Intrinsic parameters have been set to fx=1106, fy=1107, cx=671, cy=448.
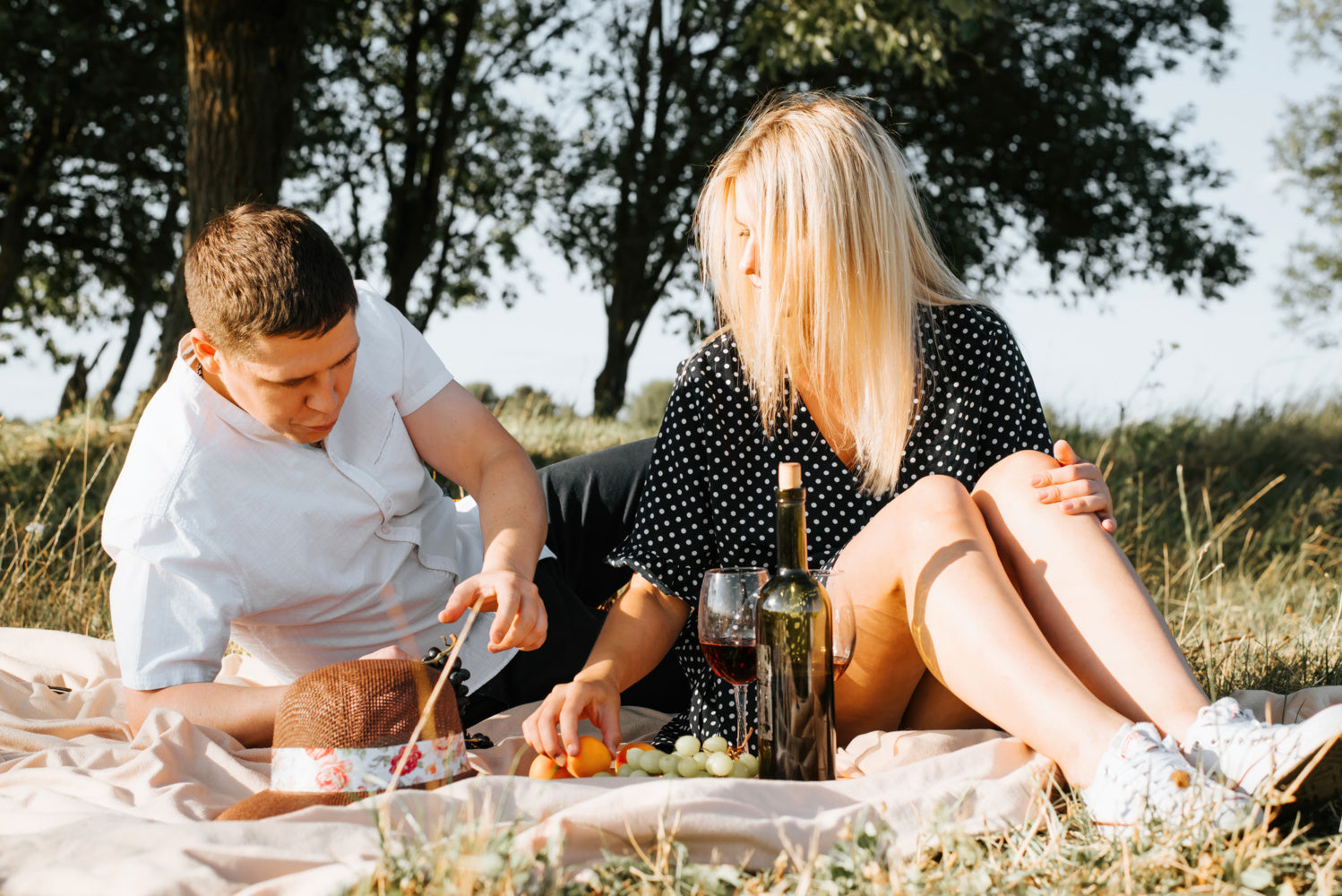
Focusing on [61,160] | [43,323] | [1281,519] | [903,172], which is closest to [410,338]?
[903,172]

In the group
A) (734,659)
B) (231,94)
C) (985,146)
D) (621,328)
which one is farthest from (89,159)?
(734,659)

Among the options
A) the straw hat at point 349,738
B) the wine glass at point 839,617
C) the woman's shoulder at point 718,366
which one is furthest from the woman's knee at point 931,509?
the straw hat at point 349,738

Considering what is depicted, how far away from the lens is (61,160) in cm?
1295

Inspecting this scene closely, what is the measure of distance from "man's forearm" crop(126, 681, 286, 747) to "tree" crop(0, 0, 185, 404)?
24.6 ft

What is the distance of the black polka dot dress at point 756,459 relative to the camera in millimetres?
2596

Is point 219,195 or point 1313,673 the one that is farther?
point 219,195

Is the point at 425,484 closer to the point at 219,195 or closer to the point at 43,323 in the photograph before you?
the point at 219,195

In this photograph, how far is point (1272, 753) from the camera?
5.37 ft

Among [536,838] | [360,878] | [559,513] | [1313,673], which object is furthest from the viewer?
[559,513]

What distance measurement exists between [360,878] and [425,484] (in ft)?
4.98

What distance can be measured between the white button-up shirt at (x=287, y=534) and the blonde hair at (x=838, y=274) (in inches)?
35.4

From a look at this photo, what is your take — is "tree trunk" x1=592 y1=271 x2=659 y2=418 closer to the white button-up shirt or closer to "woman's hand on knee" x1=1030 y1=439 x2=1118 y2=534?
the white button-up shirt

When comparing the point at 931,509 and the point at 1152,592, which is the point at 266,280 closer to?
the point at 931,509

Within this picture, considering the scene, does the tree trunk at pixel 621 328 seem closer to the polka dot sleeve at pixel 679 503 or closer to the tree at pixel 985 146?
the tree at pixel 985 146
